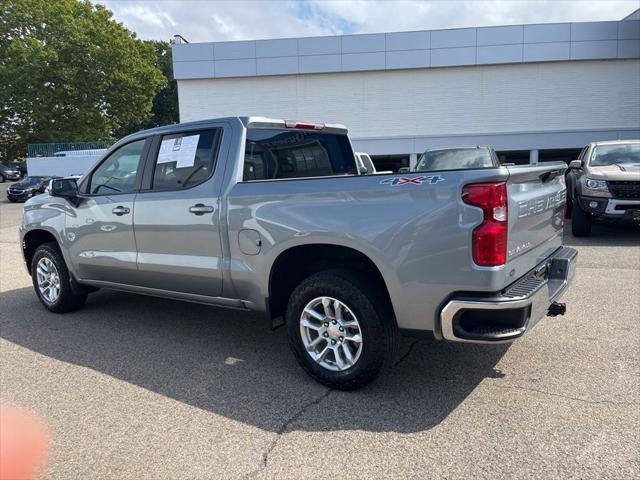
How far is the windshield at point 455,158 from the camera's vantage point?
36.0 ft

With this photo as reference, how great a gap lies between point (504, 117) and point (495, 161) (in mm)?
14019

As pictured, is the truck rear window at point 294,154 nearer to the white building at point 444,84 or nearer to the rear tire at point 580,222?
the rear tire at point 580,222

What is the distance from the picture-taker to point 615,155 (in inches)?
384

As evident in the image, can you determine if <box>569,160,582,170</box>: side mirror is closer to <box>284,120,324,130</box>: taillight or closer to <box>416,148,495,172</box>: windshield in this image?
<box>416,148,495,172</box>: windshield

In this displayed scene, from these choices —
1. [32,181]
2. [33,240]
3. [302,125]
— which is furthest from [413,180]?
[32,181]

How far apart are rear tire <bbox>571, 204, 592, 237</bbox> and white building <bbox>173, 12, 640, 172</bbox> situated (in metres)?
15.0

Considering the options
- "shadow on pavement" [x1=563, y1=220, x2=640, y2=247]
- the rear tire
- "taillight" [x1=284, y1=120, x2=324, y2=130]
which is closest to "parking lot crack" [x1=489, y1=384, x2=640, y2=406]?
"taillight" [x1=284, y1=120, x2=324, y2=130]

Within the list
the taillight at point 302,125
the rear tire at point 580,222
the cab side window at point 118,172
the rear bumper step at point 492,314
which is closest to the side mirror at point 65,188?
the cab side window at point 118,172

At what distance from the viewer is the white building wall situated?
22922mm

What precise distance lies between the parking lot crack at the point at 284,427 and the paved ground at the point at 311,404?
0.4 inches

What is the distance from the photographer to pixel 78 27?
3638 cm

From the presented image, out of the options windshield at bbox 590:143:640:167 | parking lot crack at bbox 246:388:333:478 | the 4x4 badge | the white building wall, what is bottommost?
parking lot crack at bbox 246:388:333:478

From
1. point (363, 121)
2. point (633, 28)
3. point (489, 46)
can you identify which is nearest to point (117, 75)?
point (363, 121)

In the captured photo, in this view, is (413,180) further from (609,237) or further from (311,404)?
(609,237)
